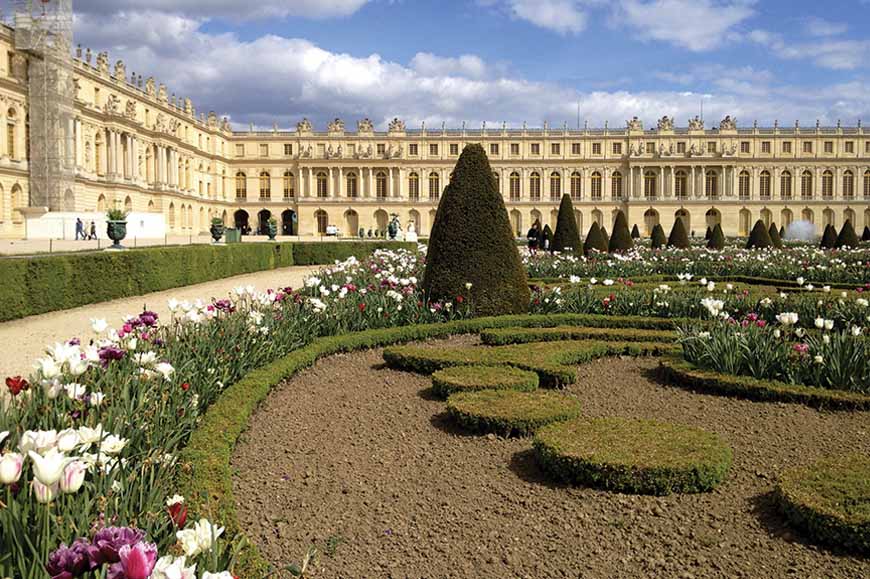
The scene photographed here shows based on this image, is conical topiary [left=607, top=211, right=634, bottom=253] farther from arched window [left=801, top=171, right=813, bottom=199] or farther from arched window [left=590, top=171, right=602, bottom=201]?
arched window [left=801, top=171, right=813, bottom=199]

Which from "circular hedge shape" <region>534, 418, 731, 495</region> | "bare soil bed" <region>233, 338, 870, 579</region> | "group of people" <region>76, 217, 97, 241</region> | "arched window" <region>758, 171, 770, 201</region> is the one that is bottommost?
"bare soil bed" <region>233, 338, 870, 579</region>

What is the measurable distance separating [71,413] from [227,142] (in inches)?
2540

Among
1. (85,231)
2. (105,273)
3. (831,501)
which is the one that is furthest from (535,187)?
(831,501)

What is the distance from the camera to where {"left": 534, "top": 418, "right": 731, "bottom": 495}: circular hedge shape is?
14.3 ft

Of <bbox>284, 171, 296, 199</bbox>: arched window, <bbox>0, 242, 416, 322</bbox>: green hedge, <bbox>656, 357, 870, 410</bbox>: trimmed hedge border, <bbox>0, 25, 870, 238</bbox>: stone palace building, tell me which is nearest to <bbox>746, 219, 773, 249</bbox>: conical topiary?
<bbox>0, 242, 416, 322</bbox>: green hedge

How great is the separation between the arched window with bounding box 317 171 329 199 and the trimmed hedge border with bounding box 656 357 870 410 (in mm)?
58643

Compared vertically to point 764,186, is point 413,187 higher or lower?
higher

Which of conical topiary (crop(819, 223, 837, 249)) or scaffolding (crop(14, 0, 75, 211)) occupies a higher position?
scaffolding (crop(14, 0, 75, 211))

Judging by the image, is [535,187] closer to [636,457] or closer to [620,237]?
[620,237]

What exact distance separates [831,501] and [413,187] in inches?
2416

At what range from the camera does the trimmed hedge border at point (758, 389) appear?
607cm

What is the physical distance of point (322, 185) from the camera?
6431 centimetres

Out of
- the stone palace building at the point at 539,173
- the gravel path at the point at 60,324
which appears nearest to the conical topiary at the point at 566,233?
the gravel path at the point at 60,324

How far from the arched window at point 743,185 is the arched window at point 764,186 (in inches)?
34.4
